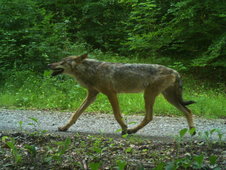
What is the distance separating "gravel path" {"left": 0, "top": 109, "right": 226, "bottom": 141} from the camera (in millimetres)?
6418

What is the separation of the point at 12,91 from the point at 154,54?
→ 25.2ft

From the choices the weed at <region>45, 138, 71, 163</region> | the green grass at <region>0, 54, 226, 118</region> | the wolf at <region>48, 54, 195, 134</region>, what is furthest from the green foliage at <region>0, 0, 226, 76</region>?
the weed at <region>45, 138, 71, 163</region>

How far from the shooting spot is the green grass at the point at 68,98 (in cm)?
901

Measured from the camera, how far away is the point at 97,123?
731 cm

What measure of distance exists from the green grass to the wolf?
1034 millimetres

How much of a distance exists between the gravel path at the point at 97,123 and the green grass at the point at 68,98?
2.59 feet

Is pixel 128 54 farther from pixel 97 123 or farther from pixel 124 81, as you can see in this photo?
pixel 124 81

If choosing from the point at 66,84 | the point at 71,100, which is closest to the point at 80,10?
the point at 66,84

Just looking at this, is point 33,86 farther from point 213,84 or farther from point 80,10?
point 80,10

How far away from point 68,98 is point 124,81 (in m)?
3.85

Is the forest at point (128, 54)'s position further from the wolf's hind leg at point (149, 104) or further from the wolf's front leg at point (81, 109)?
the wolf's hind leg at point (149, 104)

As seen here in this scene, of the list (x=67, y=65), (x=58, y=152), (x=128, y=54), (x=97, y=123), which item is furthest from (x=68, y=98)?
(x=128, y=54)

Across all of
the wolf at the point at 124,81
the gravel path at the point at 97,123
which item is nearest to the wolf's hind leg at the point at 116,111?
the wolf at the point at 124,81

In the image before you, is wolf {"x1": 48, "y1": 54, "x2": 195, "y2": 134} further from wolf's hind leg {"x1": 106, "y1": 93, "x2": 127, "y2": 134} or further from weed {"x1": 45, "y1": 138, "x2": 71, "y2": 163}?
weed {"x1": 45, "y1": 138, "x2": 71, "y2": 163}
